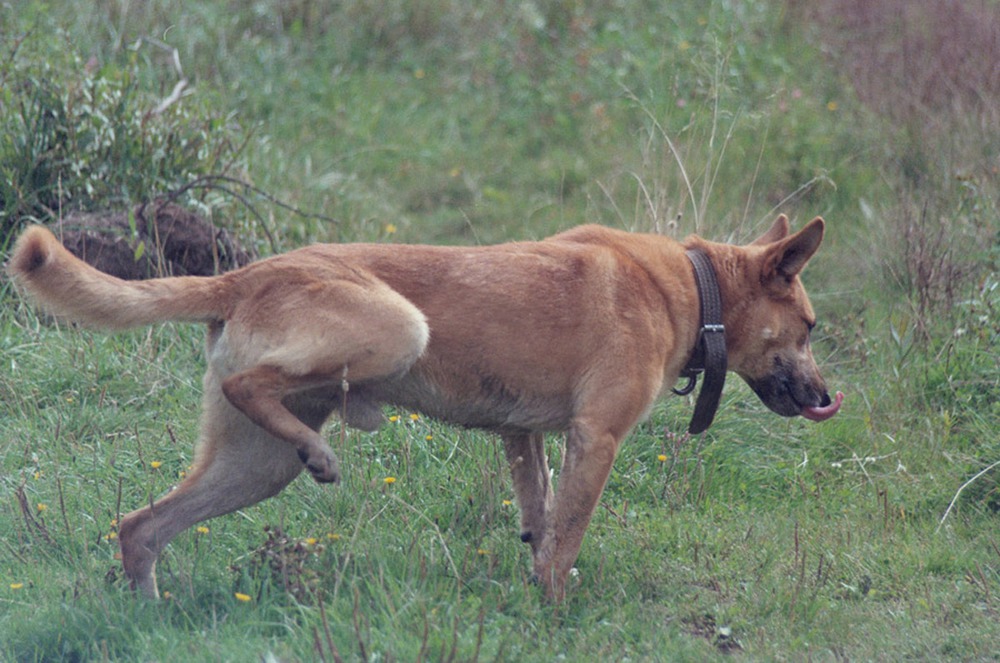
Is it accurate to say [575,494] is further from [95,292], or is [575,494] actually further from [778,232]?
[95,292]

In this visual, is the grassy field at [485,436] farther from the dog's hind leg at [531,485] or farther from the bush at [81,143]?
the dog's hind leg at [531,485]

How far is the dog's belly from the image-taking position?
4.10m

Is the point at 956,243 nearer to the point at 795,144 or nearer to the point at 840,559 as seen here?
the point at 795,144

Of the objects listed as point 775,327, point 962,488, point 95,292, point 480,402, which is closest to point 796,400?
point 775,327

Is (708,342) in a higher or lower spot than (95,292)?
lower

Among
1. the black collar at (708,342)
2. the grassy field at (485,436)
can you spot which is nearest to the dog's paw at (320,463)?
the grassy field at (485,436)

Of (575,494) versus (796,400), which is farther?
(796,400)

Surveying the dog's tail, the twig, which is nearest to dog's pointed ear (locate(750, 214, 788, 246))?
Result: the twig

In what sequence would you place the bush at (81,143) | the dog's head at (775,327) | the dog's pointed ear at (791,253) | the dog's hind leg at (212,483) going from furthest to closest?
1. the bush at (81,143)
2. the dog's head at (775,327)
3. the dog's pointed ear at (791,253)
4. the dog's hind leg at (212,483)

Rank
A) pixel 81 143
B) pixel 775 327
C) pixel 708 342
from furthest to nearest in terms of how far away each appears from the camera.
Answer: pixel 81 143
pixel 775 327
pixel 708 342

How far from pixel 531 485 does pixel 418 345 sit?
0.86 meters

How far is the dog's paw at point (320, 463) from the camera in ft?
12.3

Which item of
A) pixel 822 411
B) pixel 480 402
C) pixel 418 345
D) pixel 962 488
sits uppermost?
pixel 418 345

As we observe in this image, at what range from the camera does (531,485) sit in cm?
445
